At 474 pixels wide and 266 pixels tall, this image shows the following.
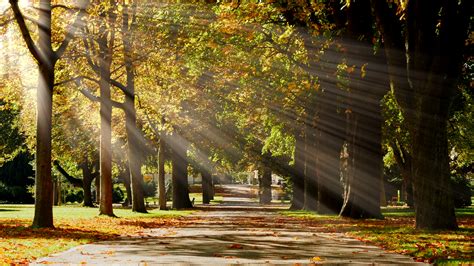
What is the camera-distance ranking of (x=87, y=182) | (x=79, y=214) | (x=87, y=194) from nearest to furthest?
1. (x=79, y=214)
2. (x=87, y=194)
3. (x=87, y=182)

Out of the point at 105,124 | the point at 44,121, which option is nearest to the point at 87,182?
the point at 105,124

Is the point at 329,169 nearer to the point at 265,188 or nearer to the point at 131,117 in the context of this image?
the point at 131,117

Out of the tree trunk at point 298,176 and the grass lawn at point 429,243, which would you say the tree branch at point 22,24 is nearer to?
the grass lawn at point 429,243

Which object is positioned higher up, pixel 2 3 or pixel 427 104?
pixel 2 3

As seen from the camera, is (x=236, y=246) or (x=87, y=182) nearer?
(x=236, y=246)

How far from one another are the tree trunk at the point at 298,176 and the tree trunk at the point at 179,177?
25.4ft

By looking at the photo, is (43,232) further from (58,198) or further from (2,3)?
(58,198)

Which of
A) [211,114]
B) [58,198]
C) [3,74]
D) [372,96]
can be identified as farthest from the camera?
[58,198]

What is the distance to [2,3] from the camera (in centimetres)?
2169

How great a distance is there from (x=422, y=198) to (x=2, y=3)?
47.7ft

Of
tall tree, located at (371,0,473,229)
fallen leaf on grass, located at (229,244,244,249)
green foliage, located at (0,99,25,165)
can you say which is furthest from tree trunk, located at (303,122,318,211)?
green foliage, located at (0,99,25,165)

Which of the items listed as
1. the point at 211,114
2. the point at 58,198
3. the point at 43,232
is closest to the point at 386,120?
the point at 211,114

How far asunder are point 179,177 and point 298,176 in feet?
30.6

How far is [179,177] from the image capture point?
46219mm
